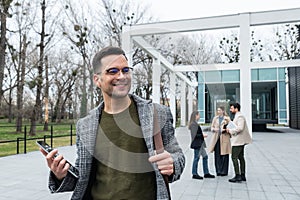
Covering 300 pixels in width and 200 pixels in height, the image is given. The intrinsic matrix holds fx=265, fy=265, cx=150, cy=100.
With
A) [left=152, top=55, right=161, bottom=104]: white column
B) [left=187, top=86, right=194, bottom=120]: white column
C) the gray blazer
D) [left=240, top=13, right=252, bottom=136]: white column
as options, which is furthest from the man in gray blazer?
[left=240, top=13, right=252, bottom=136]: white column

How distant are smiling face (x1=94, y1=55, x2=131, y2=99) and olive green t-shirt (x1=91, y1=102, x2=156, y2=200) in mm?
141

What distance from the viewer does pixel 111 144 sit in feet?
2.99

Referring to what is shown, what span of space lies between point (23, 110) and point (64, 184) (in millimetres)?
17359

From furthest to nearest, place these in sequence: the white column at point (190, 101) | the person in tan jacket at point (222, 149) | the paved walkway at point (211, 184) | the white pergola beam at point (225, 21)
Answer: the white pergola beam at point (225, 21) → the person in tan jacket at point (222, 149) → the paved walkway at point (211, 184) → the white column at point (190, 101)

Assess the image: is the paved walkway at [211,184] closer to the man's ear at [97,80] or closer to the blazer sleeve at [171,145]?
the blazer sleeve at [171,145]

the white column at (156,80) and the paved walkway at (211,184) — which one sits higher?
the white column at (156,80)

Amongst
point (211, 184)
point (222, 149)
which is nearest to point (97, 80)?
point (211, 184)

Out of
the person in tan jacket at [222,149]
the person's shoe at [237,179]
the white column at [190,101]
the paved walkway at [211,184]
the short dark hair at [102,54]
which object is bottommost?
the paved walkway at [211,184]

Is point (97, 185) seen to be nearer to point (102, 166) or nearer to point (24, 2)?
point (102, 166)

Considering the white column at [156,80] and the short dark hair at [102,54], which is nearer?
the short dark hair at [102,54]

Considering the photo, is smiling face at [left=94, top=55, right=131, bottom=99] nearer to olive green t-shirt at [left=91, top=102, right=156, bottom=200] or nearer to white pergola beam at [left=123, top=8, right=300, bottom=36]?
olive green t-shirt at [left=91, top=102, right=156, bottom=200]

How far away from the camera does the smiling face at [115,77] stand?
753 millimetres

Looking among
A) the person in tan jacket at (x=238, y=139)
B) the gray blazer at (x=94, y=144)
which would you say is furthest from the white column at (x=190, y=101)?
the person in tan jacket at (x=238, y=139)

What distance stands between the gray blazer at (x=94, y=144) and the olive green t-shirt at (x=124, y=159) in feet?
0.09
